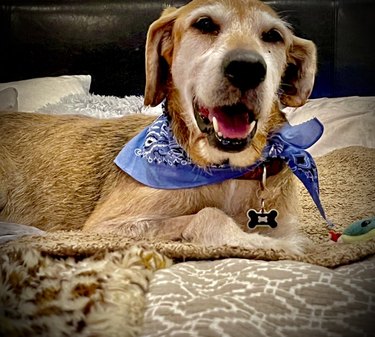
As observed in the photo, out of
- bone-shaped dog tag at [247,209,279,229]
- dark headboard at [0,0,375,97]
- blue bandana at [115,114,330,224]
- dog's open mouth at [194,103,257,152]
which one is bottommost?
bone-shaped dog tag at [247,209,279,229]

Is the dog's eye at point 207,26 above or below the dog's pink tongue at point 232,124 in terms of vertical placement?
above

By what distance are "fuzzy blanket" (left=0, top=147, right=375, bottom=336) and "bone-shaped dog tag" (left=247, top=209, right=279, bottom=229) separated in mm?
103

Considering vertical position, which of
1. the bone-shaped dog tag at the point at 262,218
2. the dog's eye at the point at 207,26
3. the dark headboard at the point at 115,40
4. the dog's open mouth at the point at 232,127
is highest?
the dog's eye at the point at 207,26

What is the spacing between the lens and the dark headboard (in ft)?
3.51

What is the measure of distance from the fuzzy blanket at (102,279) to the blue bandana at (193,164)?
14 cm

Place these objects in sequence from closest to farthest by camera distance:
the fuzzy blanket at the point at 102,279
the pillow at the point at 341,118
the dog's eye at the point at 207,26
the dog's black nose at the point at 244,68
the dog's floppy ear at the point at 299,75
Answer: the fuzzy blanket at the point at 102,279, the dog's black nose at the point at 244,68, the dog's eye at the point at 207,26, the dog's floppy ear at the point at 299,75, the pillow at the point at 341,118

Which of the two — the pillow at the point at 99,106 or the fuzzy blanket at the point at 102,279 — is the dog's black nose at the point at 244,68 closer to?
the fuzzy blanket at the point at 102,279

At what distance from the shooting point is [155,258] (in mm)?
718

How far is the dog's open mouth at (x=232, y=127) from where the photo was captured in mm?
823

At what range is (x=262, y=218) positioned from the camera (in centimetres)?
93

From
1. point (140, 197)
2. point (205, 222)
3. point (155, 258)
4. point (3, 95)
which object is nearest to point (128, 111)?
point (3, 95)

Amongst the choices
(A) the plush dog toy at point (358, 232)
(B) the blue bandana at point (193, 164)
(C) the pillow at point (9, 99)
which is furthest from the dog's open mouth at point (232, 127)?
(C) the pillow at point (9, 99)

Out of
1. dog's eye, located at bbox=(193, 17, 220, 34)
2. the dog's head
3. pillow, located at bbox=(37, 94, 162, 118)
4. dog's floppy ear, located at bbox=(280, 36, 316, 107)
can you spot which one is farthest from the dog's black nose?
pillow, located at bbox=(37, 94, 162, 118)

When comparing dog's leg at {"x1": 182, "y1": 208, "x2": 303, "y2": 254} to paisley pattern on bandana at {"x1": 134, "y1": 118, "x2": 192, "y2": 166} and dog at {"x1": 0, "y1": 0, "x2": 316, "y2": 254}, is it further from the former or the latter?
paisley pattern on bandana at {"x1": 134, "y1": 118, "x2": 192, "y2": 166}
